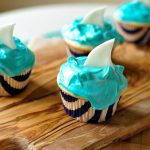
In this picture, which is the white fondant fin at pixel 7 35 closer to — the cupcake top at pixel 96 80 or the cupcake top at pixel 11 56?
the cupcake top at pixel 11 56

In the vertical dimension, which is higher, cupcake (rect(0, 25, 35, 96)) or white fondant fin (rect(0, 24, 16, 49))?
white fondant fin (rect(0, 24, 16, 49))

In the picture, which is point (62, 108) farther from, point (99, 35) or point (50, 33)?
point (50, 33)

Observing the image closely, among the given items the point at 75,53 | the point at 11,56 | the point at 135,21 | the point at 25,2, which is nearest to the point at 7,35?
the point at 11,56

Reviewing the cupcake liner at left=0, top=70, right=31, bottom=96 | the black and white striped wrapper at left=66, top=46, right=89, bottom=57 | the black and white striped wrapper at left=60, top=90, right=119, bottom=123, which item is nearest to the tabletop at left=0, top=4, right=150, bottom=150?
the black and white striped wrapper at left=66, top=46, right=89, bottom=57

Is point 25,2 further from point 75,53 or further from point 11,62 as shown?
point 11,62

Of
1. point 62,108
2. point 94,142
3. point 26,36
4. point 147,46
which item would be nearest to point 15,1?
point 26,36

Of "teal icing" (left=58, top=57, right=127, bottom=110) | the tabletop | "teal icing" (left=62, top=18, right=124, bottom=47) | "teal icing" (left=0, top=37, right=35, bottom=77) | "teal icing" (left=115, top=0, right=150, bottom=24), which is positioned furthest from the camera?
the tabletop

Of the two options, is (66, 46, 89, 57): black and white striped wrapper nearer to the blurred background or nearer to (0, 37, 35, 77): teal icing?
(0, 37, 35, 77): teal icing

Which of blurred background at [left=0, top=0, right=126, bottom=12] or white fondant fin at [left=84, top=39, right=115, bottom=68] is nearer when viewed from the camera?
white fondant fin at [left=84, top=39, right=115, bottom=68]
